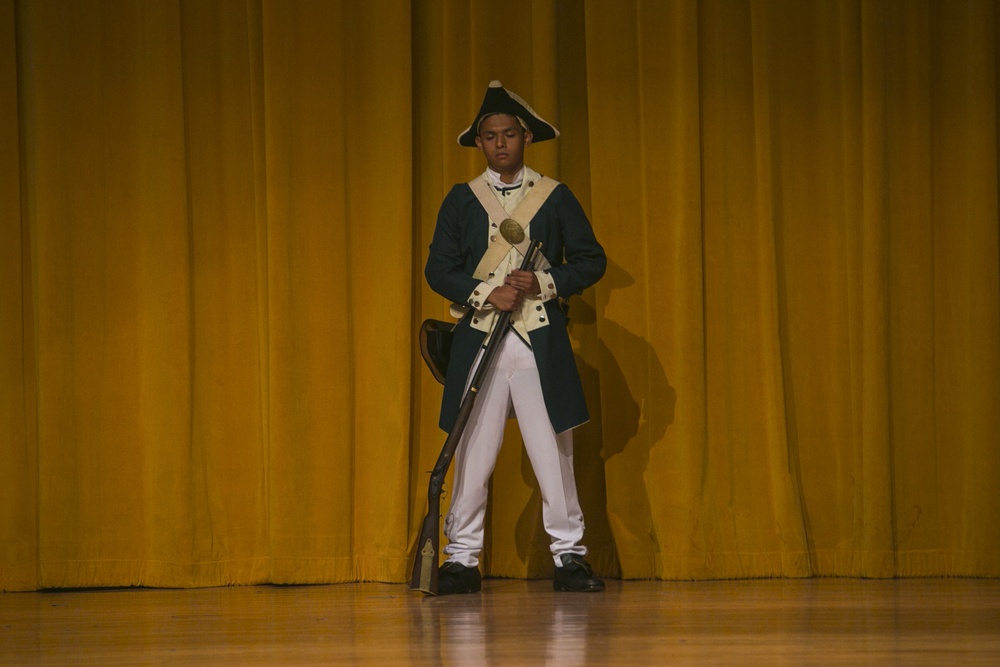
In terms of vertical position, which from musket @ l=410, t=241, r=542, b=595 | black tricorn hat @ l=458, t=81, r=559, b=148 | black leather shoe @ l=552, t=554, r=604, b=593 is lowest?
black leather shoe @ l=552, t=554, r=604, b=593

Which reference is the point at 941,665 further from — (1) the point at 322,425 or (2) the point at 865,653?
(1) the point at 322,425

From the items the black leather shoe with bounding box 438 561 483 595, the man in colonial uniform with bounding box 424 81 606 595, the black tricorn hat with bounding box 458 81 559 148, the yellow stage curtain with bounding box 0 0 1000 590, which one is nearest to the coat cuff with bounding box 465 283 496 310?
the man in colonial uniform with bounding box 424 81 606 595

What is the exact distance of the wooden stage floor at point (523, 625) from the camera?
2643mm

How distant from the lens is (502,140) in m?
3.78

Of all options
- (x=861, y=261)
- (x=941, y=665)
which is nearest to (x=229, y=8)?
(x=861, y=261)

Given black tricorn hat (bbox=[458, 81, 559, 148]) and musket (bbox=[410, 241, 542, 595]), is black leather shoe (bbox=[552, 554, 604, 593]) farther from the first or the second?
black tricorn hat (bbox=[458, 81, 559, 148])

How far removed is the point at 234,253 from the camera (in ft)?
14.4

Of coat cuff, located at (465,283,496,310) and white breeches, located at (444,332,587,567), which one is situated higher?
coat cuff, located at (465,283,496,310)

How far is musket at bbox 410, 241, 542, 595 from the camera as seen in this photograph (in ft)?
11.8

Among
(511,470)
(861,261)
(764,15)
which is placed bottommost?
(511,470)

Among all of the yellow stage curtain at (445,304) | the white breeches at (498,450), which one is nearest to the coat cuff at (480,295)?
the white breeches at (498,450)

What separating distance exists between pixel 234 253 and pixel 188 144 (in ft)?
1.50

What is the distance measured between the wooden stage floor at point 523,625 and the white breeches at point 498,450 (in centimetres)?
20

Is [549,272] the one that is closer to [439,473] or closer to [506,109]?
[506,109]
